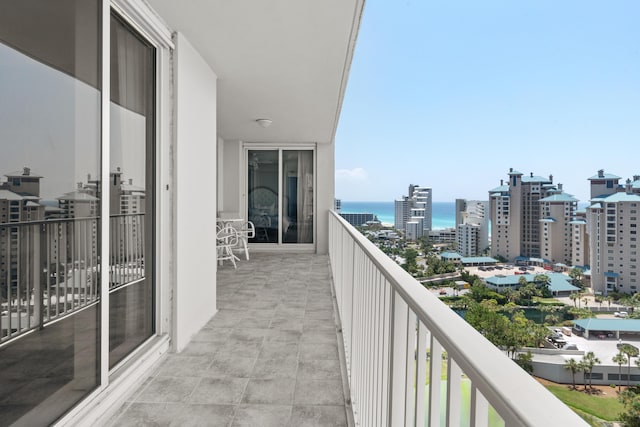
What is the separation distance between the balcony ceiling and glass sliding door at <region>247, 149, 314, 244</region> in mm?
2702

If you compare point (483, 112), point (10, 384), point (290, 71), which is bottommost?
point (10, 384)

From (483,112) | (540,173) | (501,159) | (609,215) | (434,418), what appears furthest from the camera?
(483,112)

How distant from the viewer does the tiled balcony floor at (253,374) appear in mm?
1827

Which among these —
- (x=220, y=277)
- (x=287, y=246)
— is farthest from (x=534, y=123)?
(x=287, y=246)

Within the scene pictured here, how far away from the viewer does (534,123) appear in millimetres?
1302

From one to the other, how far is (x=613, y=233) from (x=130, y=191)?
89.6 inches

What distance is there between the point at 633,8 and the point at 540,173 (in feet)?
1.62

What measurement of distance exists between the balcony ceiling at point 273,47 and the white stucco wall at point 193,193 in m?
0.25

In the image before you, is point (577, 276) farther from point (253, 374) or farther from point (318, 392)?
point (253, 374)

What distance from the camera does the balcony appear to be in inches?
17.0

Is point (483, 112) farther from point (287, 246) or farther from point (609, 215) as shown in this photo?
point (287, 246)

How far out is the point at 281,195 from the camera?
779cm

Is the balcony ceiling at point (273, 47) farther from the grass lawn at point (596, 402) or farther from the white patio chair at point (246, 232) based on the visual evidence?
the white patio chair at point (246, 232)

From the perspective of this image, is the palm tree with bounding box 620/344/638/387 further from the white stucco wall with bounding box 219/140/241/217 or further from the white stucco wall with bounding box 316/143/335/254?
the white stucco wall with bounding box 219/140/241/217
